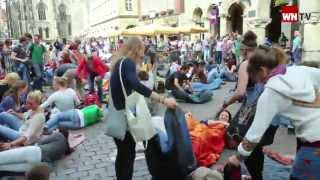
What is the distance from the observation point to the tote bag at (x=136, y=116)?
4.08 metres

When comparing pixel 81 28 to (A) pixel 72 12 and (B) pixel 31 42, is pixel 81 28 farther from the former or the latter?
(B) pixel 31 42

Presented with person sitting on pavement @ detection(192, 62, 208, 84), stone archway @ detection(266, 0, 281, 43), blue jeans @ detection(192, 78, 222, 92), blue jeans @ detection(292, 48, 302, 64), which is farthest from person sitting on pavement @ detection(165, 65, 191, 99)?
stone archway @ detection(266, 0, 281, 43)

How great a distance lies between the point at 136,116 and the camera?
4.12 m

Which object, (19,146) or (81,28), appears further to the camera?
(81,28)

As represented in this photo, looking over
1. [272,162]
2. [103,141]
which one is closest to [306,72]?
[272,162]

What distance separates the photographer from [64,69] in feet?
36.6

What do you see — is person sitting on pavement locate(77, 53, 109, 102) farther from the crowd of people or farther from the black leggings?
the black leggings

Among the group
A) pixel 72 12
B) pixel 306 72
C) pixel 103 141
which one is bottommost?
pixel 103 141

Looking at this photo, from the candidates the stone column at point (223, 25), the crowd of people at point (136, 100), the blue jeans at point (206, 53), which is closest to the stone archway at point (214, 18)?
the stone column at point (223, 25)

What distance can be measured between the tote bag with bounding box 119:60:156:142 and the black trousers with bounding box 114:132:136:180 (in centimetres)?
11

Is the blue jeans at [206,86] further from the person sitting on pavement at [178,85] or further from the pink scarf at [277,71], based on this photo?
the pink scarf at [277,71]

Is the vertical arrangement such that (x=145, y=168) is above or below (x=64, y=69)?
below

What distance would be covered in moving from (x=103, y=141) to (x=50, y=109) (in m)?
1.51

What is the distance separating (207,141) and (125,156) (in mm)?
1848
